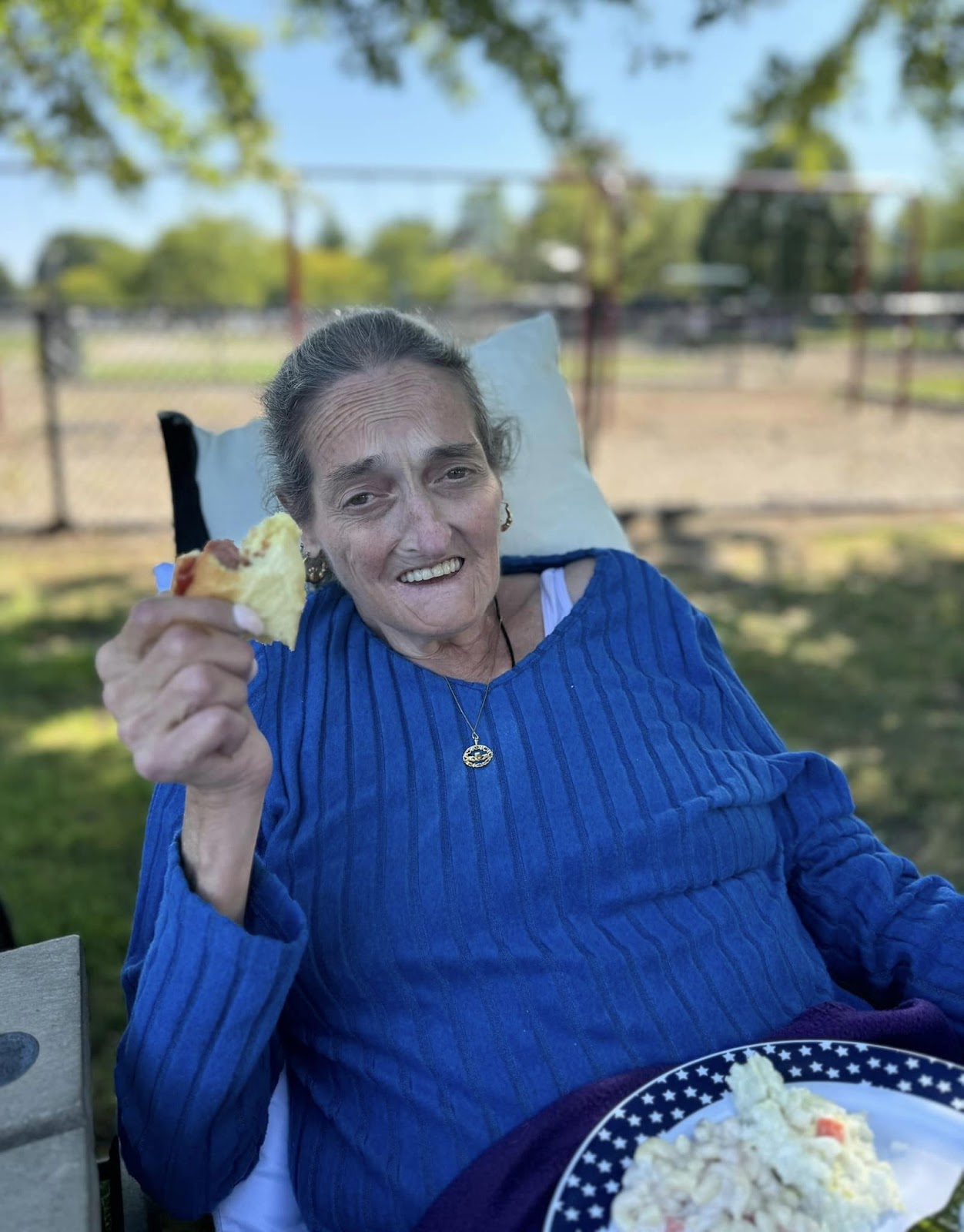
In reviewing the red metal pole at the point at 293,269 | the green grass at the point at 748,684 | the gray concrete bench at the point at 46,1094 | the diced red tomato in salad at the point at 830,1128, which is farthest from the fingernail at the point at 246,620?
the red metal pole at the point at 293,269

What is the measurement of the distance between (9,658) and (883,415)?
13594 millimetres

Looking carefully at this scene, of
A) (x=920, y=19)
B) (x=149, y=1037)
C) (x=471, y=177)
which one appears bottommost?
(x=149, y=1037)

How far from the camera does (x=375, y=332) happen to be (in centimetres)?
188

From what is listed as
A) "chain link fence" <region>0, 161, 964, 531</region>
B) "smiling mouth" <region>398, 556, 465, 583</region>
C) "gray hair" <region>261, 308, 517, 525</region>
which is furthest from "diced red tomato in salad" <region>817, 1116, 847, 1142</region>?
"chain link fence" <region>0, 161, 964, 531</region>

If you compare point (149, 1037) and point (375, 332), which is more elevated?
point (375, 332)

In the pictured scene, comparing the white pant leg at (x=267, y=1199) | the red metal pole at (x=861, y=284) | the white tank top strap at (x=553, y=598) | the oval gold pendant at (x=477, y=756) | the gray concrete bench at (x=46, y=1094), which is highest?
the red metal pole at (x=861, y=284)

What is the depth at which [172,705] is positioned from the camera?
117 cm

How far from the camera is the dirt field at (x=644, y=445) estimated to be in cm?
892

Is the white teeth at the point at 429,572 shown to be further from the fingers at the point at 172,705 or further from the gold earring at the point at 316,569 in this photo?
the fingers at the point at 172,705

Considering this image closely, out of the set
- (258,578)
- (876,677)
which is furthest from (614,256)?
(258,578)

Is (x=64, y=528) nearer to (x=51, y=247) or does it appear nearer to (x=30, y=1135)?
(x=51, y=247)

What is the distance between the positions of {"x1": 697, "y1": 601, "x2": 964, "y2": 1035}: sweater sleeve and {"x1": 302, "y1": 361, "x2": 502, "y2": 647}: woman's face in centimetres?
52

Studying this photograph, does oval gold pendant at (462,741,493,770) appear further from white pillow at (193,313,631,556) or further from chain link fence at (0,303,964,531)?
chain link fence at (0,303,964,531)

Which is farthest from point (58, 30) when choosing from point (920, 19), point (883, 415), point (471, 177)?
point (883, 415)
